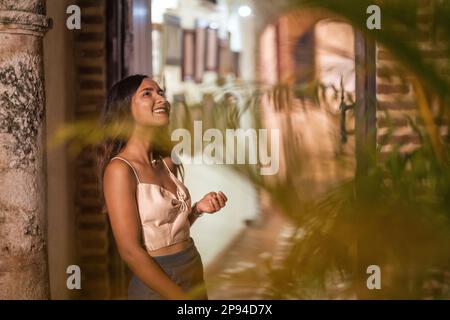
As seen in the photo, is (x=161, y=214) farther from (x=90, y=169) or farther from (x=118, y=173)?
(x=90, y=169)

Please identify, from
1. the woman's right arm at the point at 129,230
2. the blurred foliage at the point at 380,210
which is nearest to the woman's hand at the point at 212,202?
the woman's right arm at the point at 129,230

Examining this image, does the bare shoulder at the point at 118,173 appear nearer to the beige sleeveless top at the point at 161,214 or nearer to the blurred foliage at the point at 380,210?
the beige sleeveless top at the point at 161,214

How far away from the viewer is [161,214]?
2834 mm

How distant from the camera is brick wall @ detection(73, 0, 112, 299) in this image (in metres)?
4.14

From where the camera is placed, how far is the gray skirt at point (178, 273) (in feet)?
8.70

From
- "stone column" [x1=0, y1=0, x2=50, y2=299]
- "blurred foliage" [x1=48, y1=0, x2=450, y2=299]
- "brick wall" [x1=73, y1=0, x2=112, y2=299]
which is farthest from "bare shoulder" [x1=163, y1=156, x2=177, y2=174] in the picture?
"brick wall" [x1=73, y1=0, x2=112, y2=299]

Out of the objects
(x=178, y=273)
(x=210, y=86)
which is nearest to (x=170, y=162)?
(x=178, y=273)

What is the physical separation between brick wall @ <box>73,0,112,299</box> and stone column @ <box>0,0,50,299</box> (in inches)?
36.2

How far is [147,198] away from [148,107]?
0.43 m

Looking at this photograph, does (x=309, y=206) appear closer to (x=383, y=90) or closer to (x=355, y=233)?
(x=355, y=233)

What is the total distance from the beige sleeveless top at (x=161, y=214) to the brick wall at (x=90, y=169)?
4.68 ft

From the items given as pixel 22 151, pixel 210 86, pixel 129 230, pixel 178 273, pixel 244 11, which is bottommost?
pixel 178 273

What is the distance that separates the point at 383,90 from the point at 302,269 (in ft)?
7.10

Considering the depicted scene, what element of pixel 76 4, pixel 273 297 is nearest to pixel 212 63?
pixel 76 4
